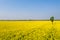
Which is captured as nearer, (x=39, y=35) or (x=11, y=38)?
(x=11, y=38)

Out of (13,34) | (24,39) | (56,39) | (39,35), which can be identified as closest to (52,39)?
(56,39)

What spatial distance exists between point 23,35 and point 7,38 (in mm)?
1498

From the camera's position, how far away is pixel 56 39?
518 inches

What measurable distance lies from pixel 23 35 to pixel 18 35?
44 centimetres

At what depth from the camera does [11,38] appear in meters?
12.9

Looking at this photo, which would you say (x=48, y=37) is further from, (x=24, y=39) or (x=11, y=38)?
(x=11, y=38)

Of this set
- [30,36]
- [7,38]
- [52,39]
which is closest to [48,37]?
[52,39]

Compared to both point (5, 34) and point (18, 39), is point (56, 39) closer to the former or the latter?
point (18, 39)

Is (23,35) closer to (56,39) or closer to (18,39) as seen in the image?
(18,39)

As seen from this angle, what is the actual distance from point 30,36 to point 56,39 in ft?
7.14

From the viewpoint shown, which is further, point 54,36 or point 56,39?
point 54,36

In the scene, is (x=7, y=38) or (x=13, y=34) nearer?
(x=7, y=38)

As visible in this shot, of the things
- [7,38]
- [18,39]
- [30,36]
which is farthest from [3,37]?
[30,36]

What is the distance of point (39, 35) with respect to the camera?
45.4 ft
